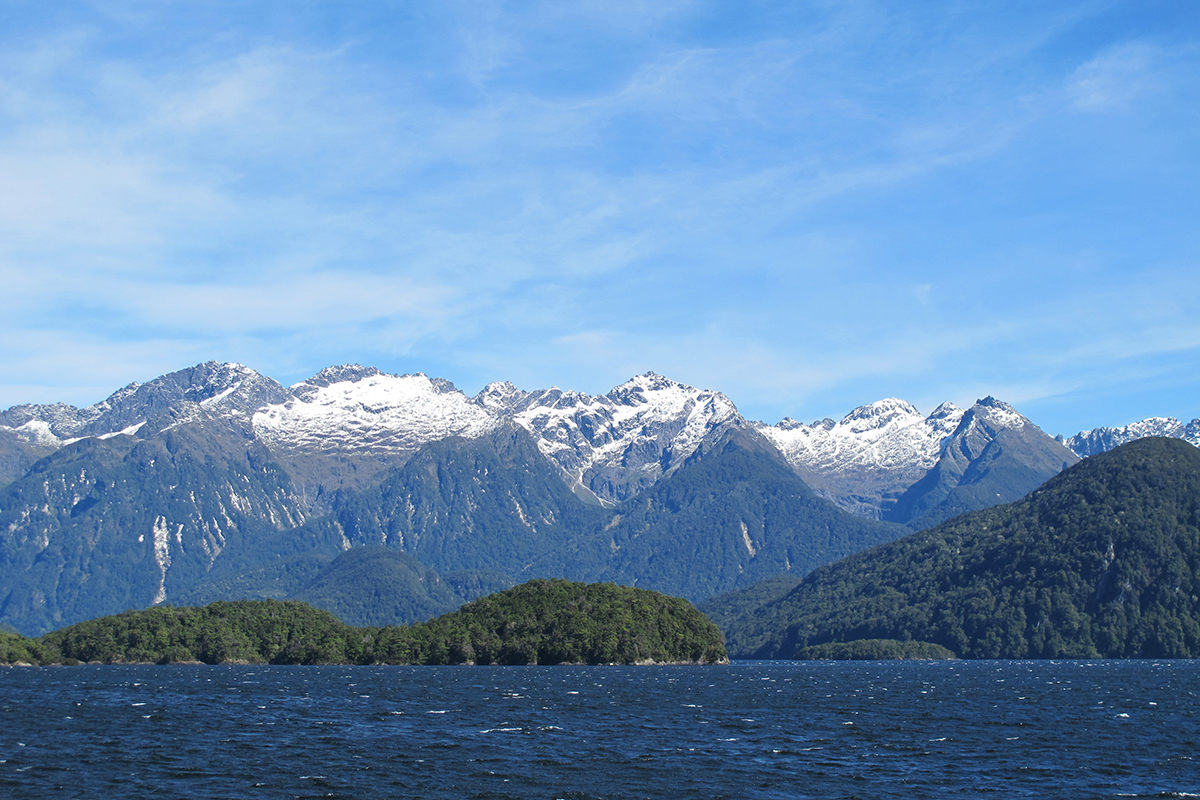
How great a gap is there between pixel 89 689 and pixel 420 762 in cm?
11984

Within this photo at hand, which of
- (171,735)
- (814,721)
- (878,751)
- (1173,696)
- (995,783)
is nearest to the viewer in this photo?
(995,783)

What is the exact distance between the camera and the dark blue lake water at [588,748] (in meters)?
88.0

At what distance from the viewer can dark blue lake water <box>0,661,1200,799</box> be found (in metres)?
88.0

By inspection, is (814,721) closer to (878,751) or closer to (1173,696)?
(878,751)

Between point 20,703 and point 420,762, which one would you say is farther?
point 20,703

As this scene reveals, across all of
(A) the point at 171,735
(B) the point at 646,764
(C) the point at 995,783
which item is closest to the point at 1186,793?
(C) the point at 995,783

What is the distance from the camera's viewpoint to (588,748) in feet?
370

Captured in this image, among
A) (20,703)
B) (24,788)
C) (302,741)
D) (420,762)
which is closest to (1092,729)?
(420,762)

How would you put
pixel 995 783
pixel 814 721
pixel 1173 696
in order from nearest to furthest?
1. pixel 995 783
2. pixel 814 721
3. pixel 1173 696

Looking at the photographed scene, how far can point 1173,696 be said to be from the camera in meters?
189

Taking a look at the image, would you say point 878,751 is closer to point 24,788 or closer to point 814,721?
point 814,721

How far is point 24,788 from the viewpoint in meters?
84.6

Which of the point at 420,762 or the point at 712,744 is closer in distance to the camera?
the point at 420,762

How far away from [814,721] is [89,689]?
408ft
